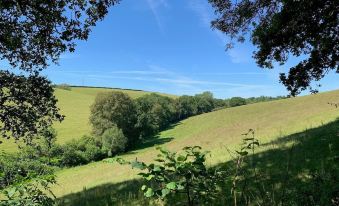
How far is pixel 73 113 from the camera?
150000 millimetres

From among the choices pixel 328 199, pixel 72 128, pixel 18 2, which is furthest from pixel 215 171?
pixel 72 128

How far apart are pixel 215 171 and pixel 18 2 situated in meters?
11.3

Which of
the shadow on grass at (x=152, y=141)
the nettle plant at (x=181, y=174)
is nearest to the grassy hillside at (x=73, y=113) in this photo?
the shadow on grass at (x=152, y=141)

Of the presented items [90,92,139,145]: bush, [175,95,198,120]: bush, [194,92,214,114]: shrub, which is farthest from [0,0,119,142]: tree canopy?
[194,92,214,114]: shrub

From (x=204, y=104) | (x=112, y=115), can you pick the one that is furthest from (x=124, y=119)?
(x=204, y=104)

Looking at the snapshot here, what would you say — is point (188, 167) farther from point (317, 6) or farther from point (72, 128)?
point (72, 128)

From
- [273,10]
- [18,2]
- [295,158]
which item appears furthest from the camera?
[273,10]

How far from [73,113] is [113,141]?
60647 mm

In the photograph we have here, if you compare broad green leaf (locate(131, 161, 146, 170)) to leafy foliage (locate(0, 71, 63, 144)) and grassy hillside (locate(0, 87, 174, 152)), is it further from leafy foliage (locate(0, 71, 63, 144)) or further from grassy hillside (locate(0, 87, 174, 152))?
grassy hillside (locate(0, 87, 174, 152))

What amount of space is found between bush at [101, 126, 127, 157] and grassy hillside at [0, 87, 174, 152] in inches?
845

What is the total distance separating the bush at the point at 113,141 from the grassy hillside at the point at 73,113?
70.4 feet

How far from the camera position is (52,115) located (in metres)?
18.2

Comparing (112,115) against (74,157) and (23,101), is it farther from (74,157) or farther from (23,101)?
(23,101)

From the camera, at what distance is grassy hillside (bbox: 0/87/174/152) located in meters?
120
